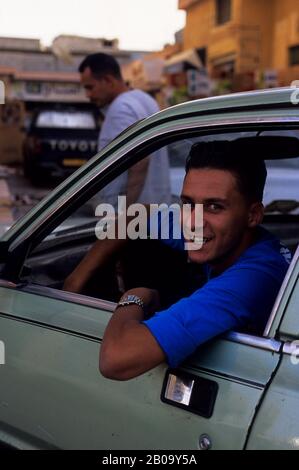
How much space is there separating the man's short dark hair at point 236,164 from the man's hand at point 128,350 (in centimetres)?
45

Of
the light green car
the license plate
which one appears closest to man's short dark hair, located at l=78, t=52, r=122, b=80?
the light green car

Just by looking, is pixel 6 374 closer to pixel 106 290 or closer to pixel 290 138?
pixel 106 290

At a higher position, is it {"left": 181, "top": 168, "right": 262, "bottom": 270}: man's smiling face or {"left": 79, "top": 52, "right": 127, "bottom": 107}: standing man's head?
{"left": 79, "top": 52, "right": 127, "bottom": 107}: standing man's head

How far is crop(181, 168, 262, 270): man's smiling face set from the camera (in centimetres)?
164

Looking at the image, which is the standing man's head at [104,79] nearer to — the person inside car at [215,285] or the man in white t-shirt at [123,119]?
the man in white t-shirt at [123,119]

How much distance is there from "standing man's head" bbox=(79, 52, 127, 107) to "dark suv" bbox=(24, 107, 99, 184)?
375 inches

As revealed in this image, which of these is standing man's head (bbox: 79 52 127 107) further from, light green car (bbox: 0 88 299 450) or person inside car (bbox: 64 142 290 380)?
person inside car (bbox: 64 142 290 380)

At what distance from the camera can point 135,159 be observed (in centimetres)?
180

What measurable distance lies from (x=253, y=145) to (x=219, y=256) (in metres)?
0.43

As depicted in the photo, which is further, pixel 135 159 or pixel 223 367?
pixel 135 159

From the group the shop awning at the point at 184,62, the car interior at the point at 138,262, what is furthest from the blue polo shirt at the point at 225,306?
the shop awning at the point at 184,62

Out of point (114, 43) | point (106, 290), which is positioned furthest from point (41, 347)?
point (114, 43)

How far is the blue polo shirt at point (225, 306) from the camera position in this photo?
1454 millimetres
